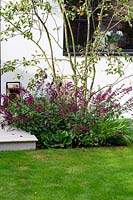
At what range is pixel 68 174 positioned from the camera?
4992 mm

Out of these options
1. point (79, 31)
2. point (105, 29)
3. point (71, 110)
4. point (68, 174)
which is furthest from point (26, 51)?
point (68, 174)

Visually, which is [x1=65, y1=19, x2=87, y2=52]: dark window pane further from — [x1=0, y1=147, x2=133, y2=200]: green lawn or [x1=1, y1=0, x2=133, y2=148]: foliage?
[x1=0, y1=147, x2=133, y2=200]: green lawn

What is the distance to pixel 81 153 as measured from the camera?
5.88 m

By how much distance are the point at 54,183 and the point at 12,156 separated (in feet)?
3.63

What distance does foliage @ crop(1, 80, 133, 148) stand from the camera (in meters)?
6.14

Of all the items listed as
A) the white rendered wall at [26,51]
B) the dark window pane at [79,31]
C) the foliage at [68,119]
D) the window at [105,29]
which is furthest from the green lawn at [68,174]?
Answer: the dark window pane at [79,31]

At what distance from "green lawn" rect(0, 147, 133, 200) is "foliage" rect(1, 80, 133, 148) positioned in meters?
0.19

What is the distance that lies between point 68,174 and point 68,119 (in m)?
1.37

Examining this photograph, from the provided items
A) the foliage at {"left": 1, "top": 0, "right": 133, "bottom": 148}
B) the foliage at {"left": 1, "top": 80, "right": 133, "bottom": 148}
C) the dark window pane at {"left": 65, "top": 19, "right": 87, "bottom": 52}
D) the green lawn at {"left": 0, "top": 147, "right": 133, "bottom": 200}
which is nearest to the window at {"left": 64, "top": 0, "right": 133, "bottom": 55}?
the dark window pane at {"left": 65, "top": 19, "right": 87, "bottom": 52}

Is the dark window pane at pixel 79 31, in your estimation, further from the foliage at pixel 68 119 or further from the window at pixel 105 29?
the foliage at pixel 68 119

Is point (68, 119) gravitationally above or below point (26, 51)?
below

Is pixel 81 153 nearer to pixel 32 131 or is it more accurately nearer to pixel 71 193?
pixel 32 131

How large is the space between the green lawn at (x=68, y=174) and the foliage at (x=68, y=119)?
189mm

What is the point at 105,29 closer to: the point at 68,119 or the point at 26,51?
the point at 26,51
